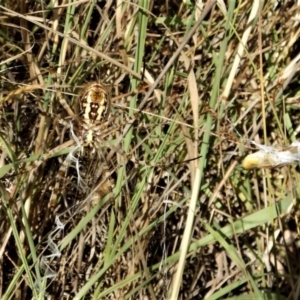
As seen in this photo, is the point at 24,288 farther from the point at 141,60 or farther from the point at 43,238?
the point at 141,60

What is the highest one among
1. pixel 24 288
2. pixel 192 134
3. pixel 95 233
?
pixel 192 134

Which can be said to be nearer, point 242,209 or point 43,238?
point 43,238

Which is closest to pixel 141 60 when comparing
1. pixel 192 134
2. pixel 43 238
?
pixel 192 134

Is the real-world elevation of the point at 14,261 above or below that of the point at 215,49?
below

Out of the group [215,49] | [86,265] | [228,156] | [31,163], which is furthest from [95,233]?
[215,49]

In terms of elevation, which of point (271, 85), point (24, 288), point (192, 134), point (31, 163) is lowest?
point (24, 288)

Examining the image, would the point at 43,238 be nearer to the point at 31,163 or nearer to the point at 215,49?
the point at 31,163
